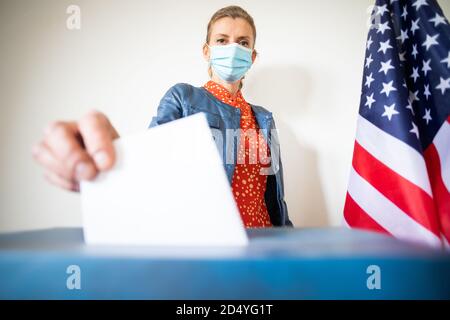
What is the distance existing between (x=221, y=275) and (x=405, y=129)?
25.9 inches

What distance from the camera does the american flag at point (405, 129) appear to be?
1.90 feet

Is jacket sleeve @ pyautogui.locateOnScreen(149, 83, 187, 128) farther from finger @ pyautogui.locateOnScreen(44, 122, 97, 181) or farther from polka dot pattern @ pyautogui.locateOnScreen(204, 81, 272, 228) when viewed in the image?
finger @ pyautogui.locateOnScreen(44, 122, 97, 181)

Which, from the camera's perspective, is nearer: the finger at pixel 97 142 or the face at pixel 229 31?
the finger at pixel 97 142

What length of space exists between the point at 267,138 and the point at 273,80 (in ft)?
1.19

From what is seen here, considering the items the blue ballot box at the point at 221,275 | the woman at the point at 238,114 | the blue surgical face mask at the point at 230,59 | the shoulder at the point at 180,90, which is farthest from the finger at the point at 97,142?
the blue surgical face mask at the point at 230,59

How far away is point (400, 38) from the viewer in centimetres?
73

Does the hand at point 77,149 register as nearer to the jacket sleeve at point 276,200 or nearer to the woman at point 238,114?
the woman at point 238,114

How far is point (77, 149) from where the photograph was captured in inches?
10.9

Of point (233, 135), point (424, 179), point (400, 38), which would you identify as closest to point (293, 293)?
point (424, 179)

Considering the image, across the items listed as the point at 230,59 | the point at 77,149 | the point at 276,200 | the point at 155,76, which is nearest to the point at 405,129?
the point at 276,200

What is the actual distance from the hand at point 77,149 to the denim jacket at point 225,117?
505mm

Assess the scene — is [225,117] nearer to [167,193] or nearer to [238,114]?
[238,114]

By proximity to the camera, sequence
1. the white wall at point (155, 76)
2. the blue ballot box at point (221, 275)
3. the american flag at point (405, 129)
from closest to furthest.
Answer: the blue ballot box at point (221, 275) < the american flag at point (405, 129) < the white wall at point (155, 76)

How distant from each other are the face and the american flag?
0.46 m
